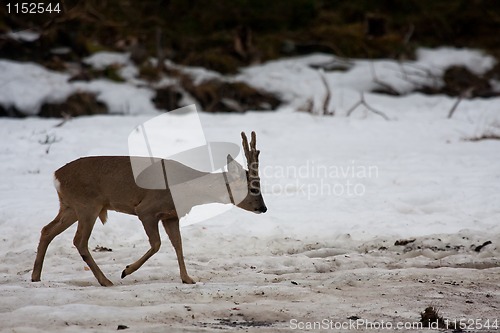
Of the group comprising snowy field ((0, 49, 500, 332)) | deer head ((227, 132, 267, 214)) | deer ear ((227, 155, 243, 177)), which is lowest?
snowy field ((0, 49, 500, 332))

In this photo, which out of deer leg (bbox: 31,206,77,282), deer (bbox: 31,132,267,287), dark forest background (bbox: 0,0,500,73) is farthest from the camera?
dark forest background (bbox: 0,0,500,73)

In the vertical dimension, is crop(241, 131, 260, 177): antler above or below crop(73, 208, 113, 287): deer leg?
above

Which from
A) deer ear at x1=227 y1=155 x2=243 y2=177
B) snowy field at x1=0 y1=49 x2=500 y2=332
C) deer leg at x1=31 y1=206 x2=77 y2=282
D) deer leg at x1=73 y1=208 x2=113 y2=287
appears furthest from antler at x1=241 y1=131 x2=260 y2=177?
deer leg at x1=31 y1=206 x2=77 y2=282

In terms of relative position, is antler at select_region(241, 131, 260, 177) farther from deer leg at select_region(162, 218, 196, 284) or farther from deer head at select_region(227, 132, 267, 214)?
deer leg at select_region(162, 218, 196, 284)

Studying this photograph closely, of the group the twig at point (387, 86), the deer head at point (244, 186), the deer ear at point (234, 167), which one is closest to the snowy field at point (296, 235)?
the deer head at point (244, 186)

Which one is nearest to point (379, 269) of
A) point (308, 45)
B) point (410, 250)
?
point (410, 250)

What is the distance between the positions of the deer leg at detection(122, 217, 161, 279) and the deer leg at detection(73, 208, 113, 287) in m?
0.23

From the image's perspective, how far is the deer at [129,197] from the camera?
22.3 ft

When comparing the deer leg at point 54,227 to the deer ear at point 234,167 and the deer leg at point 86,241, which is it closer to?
the deer leg at point 86,241

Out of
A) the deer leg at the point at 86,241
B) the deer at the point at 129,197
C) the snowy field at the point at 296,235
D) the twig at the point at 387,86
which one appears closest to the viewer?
the snowy field at the point at 296,235

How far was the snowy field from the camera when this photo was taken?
5.54 m

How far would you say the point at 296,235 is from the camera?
8.45m

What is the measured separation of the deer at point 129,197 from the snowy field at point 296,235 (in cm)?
29

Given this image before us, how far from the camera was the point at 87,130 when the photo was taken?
12.9 metres
